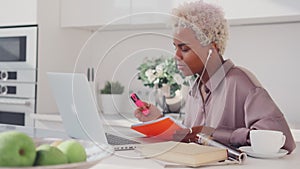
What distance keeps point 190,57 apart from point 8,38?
165 centimetres

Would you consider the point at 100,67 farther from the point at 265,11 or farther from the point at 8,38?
the point at 265,11

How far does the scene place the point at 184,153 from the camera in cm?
113

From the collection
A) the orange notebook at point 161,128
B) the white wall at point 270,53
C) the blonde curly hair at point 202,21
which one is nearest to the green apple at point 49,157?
the orange notebook at point 161,128

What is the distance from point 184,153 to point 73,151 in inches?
17.1

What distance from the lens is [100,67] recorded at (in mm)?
3441

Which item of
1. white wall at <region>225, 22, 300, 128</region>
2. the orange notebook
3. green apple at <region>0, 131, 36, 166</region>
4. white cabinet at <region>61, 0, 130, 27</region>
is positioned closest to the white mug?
the orange notebook

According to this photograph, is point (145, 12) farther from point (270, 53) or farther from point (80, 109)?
A: point (80, 109)

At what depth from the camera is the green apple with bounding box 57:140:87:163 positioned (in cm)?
77

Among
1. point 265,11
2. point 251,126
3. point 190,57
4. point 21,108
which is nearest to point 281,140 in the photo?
point 251,126

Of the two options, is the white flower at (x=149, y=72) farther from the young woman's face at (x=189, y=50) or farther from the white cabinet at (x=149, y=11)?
the young woman's face at (x=189, y=50)

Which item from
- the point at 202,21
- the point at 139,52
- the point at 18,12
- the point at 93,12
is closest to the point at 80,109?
the point at 202,21

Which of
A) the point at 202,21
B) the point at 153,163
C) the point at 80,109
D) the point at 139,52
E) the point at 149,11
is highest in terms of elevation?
the point at 149,11

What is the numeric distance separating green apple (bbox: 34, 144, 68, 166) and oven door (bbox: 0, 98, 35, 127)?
2.25m

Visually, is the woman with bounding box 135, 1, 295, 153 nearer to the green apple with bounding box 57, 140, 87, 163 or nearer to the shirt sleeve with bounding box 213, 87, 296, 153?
the shirt sleeve with bounding box 213, 87, 296, 153
